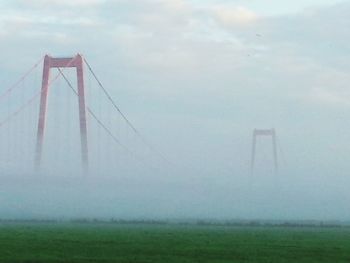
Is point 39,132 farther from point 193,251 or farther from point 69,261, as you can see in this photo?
point 69,261

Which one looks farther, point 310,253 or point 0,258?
point 310,253

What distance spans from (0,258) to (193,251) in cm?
908

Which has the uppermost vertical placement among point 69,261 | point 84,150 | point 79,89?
point 79,89

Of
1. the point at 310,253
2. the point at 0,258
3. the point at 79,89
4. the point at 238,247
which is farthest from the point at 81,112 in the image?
the point at 0,258

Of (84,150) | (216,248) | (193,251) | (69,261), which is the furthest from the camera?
(84,150)

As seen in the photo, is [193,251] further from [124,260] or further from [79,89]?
[79,89]

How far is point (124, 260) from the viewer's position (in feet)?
120

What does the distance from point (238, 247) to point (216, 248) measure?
2.11 metres

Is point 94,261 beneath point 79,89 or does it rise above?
beneath

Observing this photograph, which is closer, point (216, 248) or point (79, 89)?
point (216, 248)

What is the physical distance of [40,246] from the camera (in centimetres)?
4531

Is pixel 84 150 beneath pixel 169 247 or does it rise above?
above

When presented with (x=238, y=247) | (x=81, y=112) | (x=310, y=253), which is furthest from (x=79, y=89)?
(x=310, y=253)

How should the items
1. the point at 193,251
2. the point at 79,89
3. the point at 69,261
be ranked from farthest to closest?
the point at 79,89
the point at 193,251
the point at 69,261
